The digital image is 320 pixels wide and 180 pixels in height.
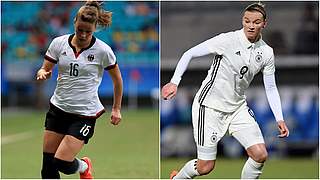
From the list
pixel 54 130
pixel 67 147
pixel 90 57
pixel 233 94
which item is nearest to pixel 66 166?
pixel 67 147

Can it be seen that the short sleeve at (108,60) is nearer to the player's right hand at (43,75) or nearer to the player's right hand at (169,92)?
the player's right hand at (43,75)

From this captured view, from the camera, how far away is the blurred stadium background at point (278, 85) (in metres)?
16.6

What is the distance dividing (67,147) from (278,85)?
9302 millimetres

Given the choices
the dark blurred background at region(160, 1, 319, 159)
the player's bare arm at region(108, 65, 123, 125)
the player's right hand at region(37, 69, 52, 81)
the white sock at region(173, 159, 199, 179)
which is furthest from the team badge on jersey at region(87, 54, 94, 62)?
the dark blurred background at region(160, 1, 319, 159)

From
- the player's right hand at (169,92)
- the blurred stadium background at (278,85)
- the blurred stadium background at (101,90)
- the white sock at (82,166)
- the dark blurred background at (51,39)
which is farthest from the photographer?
the dark blurred background at (51,39)

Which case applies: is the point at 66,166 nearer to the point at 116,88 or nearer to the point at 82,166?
the point at 82,166

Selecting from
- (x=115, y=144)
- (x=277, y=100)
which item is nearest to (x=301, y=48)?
(x=115, y=144)

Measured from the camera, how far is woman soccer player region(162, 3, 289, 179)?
8116 millimetres

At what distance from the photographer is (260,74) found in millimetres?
16953

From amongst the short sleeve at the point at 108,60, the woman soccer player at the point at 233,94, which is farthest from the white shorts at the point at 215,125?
the short sleeve at the point at 108,60

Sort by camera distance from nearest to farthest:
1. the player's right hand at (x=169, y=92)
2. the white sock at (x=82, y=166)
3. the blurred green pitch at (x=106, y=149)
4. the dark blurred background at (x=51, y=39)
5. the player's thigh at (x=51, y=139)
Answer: the player's right hand at (x=169, y=92), the player's thigh at (x=51, y=139), the white sock at (x=82, y=166), the blurred green pitch at (x=106, y=149), the dark blurred background at (x=51, y=39)

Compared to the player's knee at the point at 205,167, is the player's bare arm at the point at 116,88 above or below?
above

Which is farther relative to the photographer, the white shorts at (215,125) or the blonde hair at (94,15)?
the white shorts at (215,125)

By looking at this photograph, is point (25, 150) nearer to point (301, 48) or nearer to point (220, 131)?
point (301, 48)
